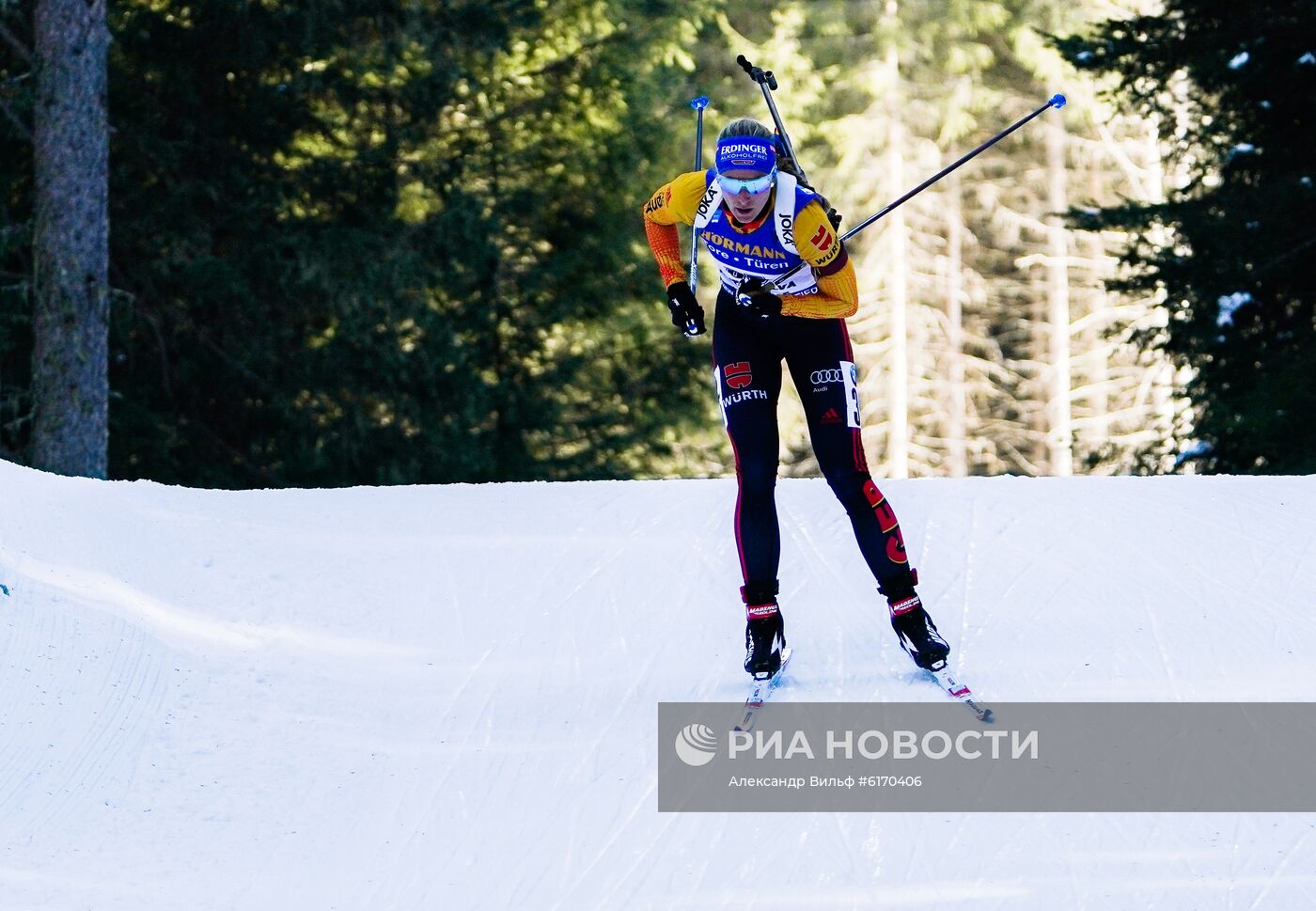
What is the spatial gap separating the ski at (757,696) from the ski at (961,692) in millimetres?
520

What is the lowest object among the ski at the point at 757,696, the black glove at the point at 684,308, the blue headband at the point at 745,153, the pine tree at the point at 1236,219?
the ski at the point at 757,696

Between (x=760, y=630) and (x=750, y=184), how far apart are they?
4.96ft

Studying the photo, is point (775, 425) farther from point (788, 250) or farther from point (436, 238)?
point (436, 238)

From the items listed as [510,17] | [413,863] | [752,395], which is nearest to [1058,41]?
[510,17]

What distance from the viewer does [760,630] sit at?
539 cm

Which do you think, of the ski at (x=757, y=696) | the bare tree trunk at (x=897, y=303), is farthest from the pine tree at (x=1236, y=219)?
the bare tree trunk at (x=897, y=303)

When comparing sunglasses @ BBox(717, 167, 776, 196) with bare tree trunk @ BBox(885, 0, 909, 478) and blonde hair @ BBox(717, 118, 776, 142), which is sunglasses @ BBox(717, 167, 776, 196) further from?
bare tree trunk @ BBox(885, 0, 909, 478)

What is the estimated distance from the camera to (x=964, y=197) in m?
32.5

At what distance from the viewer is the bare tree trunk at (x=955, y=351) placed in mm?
30516

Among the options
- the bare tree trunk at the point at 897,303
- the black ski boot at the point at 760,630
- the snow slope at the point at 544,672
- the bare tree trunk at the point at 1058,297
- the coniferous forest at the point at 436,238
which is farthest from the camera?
the bare tree trunk at the point at 1058,297

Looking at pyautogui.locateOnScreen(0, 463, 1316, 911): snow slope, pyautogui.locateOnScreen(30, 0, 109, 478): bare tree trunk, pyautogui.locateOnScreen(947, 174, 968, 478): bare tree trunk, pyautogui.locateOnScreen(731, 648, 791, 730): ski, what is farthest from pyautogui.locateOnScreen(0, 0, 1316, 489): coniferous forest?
pyautogui.locateOnScreen(947, 174, 968, 478): bare tree trunk

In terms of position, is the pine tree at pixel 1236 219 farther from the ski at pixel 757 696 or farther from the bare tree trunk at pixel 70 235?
the bare tree trunk at pixel 70 235

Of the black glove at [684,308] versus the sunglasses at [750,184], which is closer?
the sunglasses at [750,184]

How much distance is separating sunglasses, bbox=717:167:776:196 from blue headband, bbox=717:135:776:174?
30 millimetres
